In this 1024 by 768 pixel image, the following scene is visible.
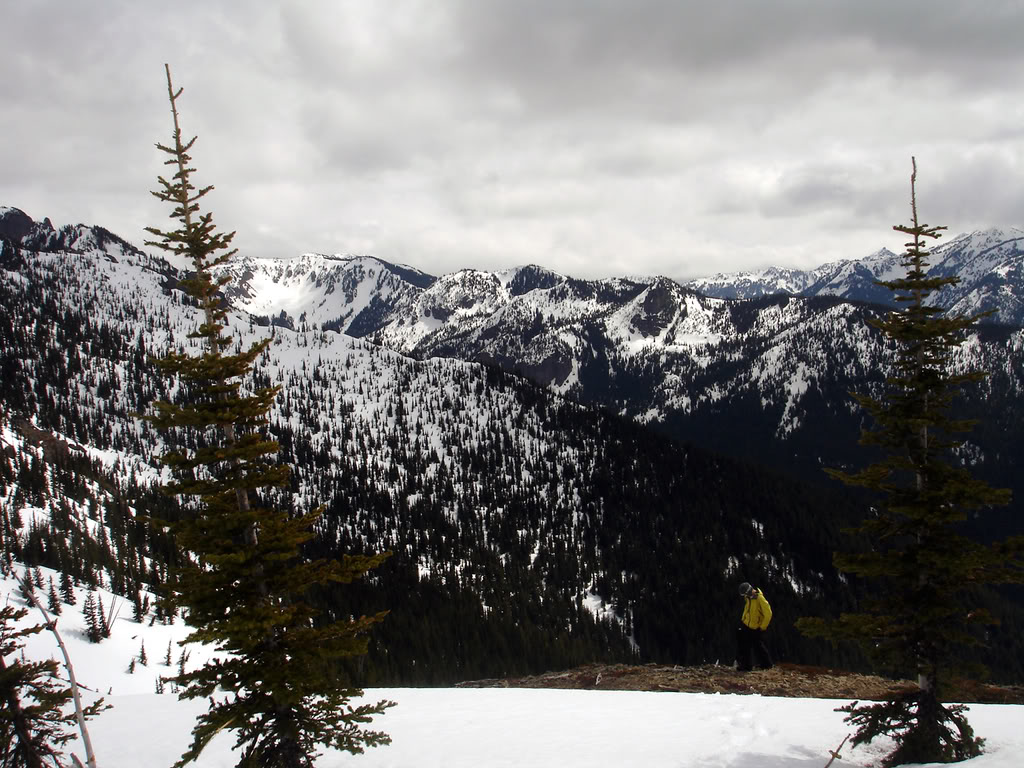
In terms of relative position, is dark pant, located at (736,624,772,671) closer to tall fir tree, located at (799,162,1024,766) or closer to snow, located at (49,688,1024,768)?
snow, located at (49,688,1024,768)

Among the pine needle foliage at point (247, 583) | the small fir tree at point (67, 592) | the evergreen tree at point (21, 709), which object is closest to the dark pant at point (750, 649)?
the pine needle foliage at point (247, 583)

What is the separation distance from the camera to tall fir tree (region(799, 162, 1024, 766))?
12.0 meters

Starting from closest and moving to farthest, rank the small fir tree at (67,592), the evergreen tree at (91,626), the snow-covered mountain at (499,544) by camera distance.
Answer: the evergreen tree at (91,626) < the small fir tree at (67,592) < the snow-covered mountain at (499,544)

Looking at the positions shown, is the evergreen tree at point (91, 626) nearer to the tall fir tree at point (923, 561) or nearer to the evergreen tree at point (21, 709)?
the evergreen tree at point (21, 709)

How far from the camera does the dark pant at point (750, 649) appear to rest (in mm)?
22422

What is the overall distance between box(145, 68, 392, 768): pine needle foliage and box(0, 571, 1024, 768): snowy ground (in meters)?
3.92

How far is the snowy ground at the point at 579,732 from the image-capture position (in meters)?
13.7

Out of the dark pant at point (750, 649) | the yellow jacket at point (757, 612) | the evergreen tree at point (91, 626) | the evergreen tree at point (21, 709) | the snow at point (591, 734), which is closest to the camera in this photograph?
the snow at point (591, 734)

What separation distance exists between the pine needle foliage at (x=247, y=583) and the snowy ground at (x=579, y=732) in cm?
392

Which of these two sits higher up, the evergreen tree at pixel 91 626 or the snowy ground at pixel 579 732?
the snowy ground at pixel 579 732

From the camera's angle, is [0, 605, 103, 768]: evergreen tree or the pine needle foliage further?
[0, 605, 103, 768]: evergreen tree

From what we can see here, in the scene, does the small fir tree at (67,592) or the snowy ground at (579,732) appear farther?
the small fir tree at (67,592)

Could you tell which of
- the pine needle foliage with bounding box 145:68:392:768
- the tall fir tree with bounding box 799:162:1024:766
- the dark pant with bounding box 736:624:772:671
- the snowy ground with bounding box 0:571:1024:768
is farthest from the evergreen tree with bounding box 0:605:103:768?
the dark pant with bounding box 736:624:772:671

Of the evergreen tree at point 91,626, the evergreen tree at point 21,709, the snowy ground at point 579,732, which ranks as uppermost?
the evergreen tree at point 21,709
